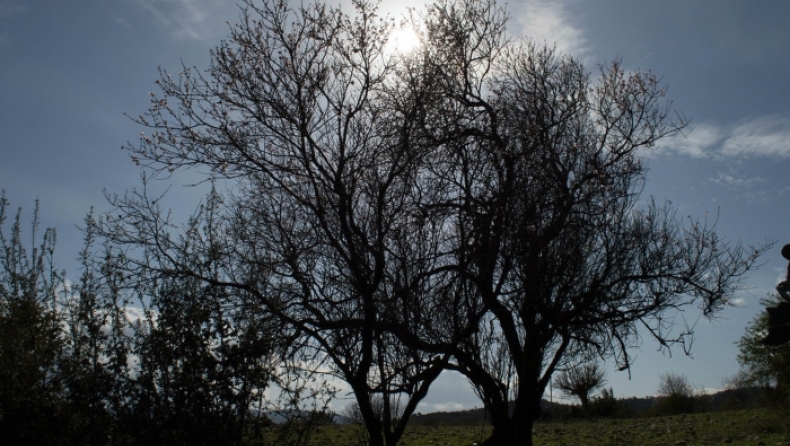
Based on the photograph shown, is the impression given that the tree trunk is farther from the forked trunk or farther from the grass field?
the grass field

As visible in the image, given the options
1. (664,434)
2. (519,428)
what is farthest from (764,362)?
(519,428)

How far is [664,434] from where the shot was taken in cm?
1669

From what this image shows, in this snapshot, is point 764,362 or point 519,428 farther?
point 764,362

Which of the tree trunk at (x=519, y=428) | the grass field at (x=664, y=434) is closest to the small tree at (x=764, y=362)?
the grass field at (x=664, y=434)

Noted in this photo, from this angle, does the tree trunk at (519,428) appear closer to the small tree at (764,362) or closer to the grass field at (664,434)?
the grass field at (664,434)

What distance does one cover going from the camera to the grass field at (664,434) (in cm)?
1438

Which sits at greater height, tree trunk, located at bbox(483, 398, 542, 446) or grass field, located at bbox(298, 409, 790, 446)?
tree trunk, located at bbox(483, 398, 542, 446)

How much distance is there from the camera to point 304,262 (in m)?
6.80

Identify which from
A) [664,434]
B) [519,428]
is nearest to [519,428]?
[519,428]

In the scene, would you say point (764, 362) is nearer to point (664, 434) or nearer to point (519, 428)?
point (664, 434)

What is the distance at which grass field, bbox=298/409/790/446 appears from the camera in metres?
14.4

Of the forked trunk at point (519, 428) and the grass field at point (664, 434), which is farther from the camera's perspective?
the grass field at point (664, 434)

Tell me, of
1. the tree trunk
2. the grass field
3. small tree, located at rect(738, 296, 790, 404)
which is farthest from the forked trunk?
small tree, located at rect(738, 296, 790, 404)

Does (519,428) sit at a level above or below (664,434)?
above
